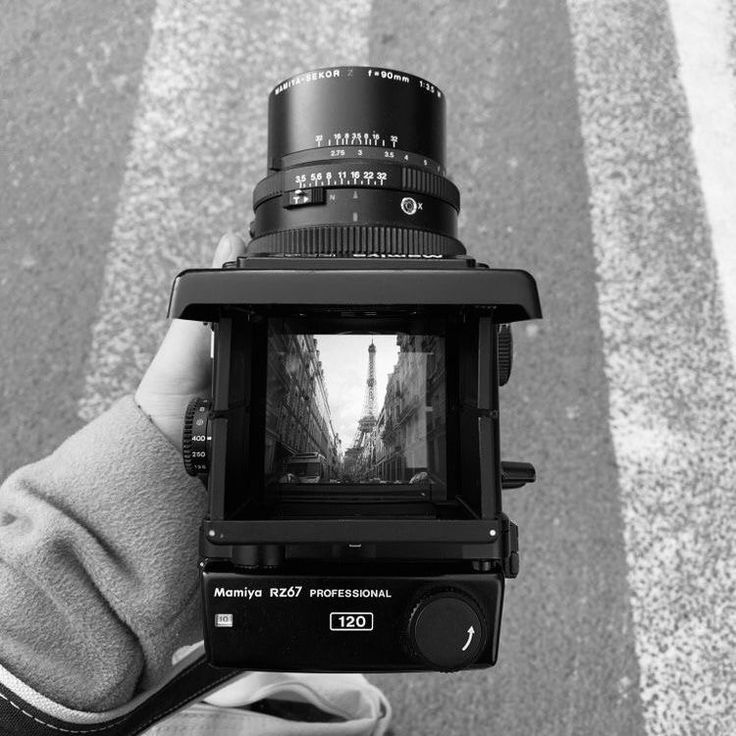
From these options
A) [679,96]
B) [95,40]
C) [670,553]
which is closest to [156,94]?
[95,40]

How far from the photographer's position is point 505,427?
1.31 metres

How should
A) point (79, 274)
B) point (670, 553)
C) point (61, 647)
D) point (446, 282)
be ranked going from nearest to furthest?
point (446, 282) < point (61, 647) < point (670, 553) < point (79, 274)

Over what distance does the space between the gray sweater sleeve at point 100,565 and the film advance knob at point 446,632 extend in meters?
0.31

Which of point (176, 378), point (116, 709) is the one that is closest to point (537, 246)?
point (176, 378)

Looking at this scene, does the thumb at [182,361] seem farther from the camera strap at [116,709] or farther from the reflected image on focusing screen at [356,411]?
the camera strap at [116,709]

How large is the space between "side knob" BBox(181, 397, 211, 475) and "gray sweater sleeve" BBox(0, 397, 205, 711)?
138 mm

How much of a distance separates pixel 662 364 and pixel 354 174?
0.74 m

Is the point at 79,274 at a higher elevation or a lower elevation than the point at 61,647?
higher

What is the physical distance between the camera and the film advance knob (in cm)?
69

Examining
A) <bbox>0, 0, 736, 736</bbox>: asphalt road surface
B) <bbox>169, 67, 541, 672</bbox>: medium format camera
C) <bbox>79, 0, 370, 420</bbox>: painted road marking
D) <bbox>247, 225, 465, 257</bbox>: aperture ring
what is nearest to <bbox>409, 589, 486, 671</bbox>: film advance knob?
<bbox>169, 67, 541, 672</bbox>: medium format camera

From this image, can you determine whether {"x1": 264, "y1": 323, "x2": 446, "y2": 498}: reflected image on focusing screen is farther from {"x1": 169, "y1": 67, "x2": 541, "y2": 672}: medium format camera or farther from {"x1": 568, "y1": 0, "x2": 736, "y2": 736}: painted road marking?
{"x1": 568, "y1": 0, "x2": 736, "y2": 736}: painted road marking

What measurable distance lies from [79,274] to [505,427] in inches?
31.5

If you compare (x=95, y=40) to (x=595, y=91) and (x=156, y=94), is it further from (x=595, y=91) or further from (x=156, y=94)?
(x=595, y=91)

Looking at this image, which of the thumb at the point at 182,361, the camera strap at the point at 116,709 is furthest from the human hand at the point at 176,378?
the camera strap at the point at 116,709
